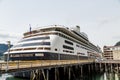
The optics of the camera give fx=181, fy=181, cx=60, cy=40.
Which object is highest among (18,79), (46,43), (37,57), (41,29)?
(41,29)

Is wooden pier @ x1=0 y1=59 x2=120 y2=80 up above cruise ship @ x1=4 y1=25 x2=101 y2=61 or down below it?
below

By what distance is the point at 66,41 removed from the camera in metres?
64.2

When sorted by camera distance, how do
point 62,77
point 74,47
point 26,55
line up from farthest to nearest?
point 74,47 < point 26,55 < point 62,77

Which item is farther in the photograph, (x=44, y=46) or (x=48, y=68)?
(x=44, y=46)

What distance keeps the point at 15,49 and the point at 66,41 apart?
1806cm

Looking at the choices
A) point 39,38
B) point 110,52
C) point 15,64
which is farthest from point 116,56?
point 15,64

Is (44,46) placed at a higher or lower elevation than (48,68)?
higher

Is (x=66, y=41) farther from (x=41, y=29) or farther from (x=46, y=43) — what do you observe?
(x=46, y=43)

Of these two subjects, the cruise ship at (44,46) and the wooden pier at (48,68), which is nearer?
the wooden pier at (48,68)

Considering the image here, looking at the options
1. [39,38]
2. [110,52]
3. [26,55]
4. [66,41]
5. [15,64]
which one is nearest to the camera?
[15,64]

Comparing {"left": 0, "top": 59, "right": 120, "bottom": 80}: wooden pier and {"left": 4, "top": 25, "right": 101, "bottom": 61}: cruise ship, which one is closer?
{"left": 0, "top": 59, "right": 120, "bottom": 80}: wooden pier

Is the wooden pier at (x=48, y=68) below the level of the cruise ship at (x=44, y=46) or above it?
below

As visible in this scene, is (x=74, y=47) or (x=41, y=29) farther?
(x=74, y=47)

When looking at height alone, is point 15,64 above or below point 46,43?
below
